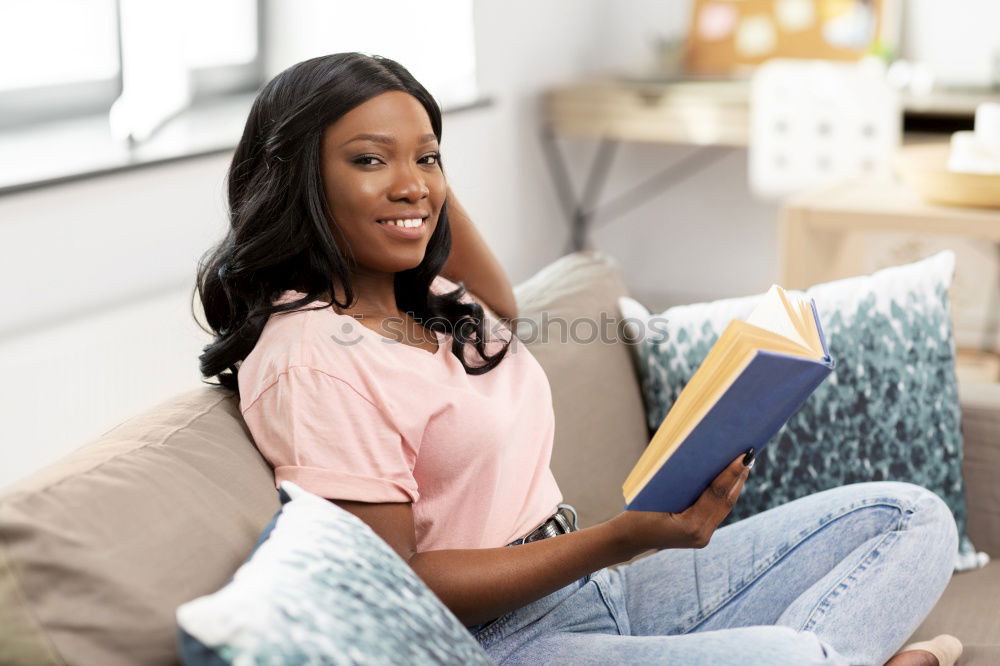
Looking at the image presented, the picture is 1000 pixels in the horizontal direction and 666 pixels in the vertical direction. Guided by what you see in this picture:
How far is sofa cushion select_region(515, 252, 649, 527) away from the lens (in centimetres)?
156

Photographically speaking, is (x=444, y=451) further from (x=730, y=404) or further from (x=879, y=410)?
(x=879, y=410)

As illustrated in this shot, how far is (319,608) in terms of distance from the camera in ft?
2.77

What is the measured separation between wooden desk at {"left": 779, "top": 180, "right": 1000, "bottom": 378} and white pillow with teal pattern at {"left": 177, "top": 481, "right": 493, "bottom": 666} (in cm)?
162

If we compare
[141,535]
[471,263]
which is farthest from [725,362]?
[471,263]

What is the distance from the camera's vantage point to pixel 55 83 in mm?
2635

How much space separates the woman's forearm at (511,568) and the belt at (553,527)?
0.10 m

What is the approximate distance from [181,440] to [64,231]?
131 centimetres

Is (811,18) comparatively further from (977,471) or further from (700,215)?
(977,471)

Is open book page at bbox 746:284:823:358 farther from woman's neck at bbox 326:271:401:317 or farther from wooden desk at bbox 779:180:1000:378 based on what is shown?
wooden desk at bbox 779:180:1000:378

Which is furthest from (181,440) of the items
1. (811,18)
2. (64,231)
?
(811,18)

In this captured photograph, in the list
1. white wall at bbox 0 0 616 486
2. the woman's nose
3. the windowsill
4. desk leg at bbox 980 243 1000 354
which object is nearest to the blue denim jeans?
the woman's nose

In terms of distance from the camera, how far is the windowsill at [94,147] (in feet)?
7.35

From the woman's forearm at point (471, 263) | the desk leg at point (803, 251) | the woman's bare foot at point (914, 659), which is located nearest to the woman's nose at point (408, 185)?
the woman's forearm at point (471, 263)

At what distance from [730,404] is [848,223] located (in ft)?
4.86
